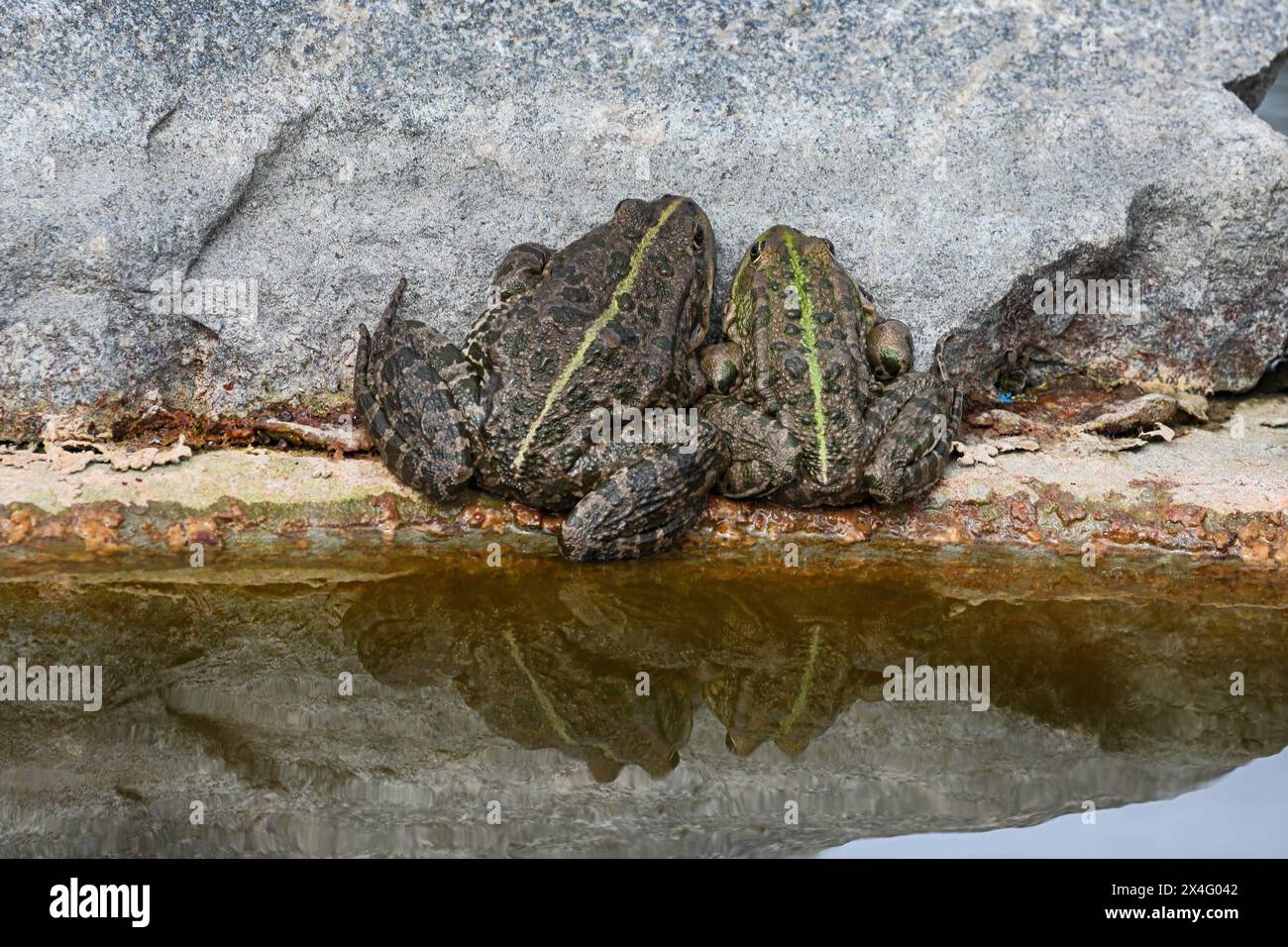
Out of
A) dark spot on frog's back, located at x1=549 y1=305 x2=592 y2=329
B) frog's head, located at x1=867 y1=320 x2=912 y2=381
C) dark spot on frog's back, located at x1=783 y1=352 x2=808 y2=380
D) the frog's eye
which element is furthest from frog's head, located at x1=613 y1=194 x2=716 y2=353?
frog's head, located at x1=867 y1=320 x2=912 y2=381

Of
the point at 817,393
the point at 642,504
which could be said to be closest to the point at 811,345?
the point at 817,393

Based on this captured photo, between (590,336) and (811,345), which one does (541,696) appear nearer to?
(590,336)

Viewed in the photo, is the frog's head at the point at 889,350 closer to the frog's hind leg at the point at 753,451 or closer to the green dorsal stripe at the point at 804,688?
the frog's hind leg at the point at 753,451

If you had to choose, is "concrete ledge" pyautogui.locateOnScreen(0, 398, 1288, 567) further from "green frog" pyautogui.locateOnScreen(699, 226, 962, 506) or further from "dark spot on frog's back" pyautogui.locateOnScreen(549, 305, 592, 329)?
"dark spot on frog's back" pyautogui.locateOnScreen(549, 305, 592, 329)

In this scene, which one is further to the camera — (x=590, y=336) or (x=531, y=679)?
(x=590, y=336)

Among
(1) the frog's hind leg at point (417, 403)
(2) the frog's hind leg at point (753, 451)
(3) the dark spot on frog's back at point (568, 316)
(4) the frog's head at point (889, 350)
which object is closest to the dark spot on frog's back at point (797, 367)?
(2) the frog's hind leg at point (753, 451)

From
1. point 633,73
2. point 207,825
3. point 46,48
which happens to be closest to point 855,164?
point 633,73

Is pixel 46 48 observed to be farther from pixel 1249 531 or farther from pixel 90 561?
pixel 1249 531
